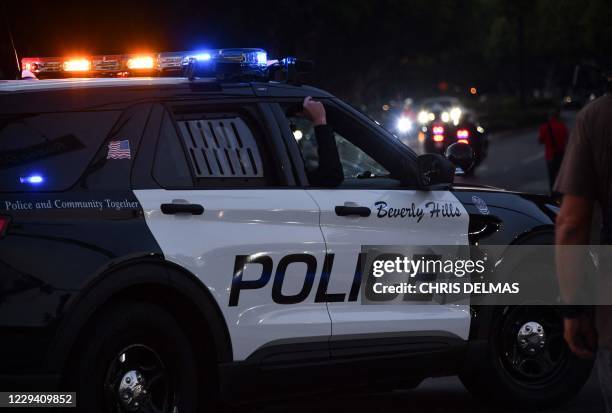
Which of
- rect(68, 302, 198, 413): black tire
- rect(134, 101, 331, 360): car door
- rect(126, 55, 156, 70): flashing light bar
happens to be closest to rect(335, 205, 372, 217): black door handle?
rect(134, 101, 331, 360): car door

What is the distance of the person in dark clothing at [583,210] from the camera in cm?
416

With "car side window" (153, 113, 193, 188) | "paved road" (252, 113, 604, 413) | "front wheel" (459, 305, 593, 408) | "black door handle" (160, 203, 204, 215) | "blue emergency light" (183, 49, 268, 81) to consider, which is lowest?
"paved road" (252, 113, 604, 413)

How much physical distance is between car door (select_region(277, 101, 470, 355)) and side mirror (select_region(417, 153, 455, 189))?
0.19 feet

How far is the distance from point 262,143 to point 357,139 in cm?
63

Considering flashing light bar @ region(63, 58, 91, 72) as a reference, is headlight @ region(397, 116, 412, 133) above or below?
below

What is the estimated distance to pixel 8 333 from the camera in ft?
17.6

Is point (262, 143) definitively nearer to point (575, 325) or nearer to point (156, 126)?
point (156, 126)

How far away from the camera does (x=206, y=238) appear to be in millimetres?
5984

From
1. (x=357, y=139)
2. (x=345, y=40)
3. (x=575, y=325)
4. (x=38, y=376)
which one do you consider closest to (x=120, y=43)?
(x=357, y=139)

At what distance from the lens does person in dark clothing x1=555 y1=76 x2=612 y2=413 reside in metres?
4.16

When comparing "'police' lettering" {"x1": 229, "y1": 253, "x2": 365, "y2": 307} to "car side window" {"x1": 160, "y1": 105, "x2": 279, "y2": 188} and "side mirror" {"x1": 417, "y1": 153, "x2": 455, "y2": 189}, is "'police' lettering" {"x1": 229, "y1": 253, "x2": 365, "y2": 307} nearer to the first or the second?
"car side window" {"x1": 160, "y1": 105, "x2": 279, "y2": 188}

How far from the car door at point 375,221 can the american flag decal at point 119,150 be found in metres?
0.89

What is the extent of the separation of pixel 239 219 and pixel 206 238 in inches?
8.0

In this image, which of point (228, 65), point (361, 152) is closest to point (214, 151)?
point (228, 65)
